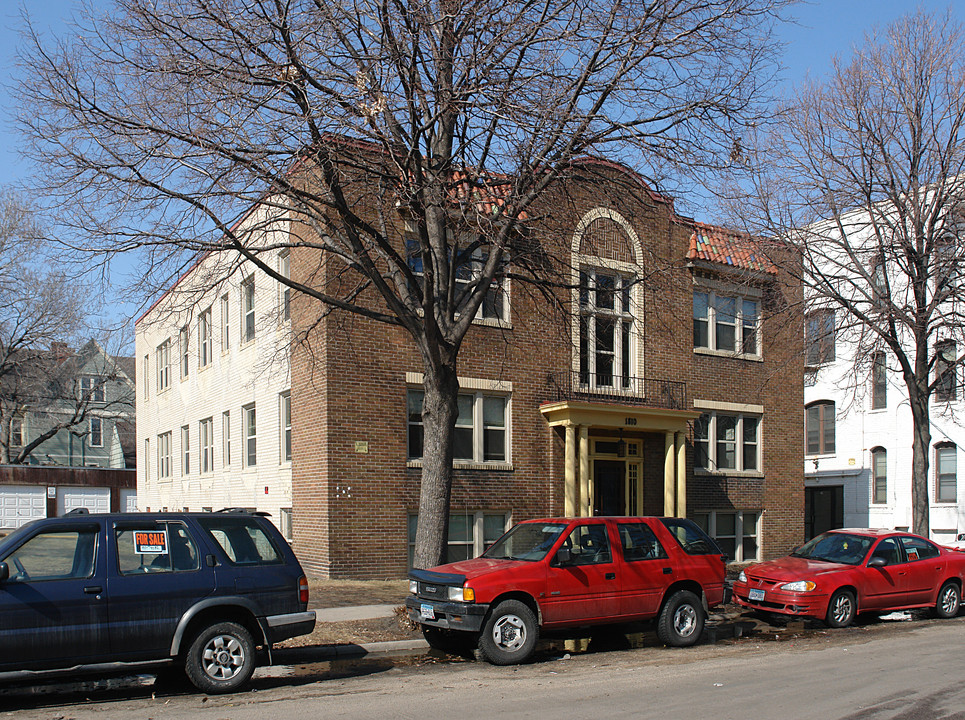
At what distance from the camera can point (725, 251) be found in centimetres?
2344

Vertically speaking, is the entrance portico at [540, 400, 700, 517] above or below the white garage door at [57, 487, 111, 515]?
above

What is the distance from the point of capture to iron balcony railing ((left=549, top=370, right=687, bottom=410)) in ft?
70.2

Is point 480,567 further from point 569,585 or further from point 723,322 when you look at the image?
point 723,322

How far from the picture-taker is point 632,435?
2230 centimetres

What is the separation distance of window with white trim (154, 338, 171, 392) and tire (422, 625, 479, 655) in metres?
22.0

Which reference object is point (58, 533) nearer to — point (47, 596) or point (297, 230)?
point (47, 596)

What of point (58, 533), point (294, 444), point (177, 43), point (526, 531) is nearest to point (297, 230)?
point (294, 444)

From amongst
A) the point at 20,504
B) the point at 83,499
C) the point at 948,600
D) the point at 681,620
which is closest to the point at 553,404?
the point at 948,600

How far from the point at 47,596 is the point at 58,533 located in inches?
24.0

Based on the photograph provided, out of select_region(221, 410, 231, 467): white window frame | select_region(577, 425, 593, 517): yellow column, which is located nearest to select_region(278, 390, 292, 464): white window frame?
select_region(221, 410, 231, 467): white window frame

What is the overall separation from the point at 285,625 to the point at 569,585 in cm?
345

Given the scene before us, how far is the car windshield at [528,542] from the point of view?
11141 mm

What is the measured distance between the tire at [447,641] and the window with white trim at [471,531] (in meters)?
8.34

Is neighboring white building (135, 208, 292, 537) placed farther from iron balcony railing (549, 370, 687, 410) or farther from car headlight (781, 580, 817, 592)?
car headlight (781, 580, 817, 592)
